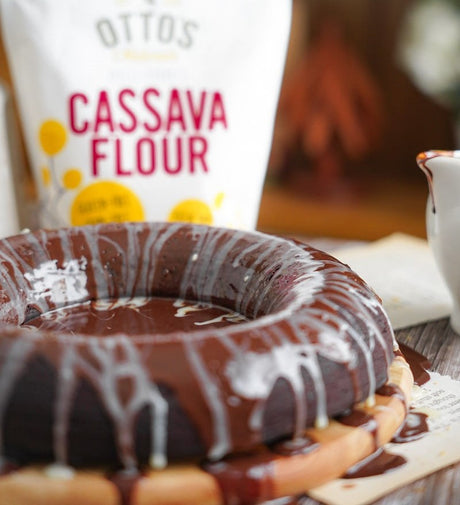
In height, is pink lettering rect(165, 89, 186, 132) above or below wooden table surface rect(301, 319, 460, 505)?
above

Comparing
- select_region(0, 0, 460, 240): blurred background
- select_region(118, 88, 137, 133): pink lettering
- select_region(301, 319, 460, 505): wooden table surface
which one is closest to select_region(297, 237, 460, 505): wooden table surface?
select_region(301, 319, 460, 505): wooden table surface

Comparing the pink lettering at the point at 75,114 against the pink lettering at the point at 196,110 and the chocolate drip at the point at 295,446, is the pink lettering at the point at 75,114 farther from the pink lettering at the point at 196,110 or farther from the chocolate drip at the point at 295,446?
the chocolate drip at the point at 295,446

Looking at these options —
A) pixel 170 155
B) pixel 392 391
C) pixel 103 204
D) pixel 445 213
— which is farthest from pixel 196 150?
pixel 392 391

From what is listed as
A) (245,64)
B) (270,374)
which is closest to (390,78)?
(245,64)

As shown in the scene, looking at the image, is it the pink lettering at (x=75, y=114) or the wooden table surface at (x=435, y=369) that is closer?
the wooden table surface at (x=435, y=369)

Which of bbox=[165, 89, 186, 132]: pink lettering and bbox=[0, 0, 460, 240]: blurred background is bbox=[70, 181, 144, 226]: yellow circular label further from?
bbox=[0, 0, 460, 240]: blurred background

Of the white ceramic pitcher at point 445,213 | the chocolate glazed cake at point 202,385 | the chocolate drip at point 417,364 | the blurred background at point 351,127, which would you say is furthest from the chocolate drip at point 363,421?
the blurred background at point 351,127

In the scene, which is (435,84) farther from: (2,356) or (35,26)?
(2,356)
